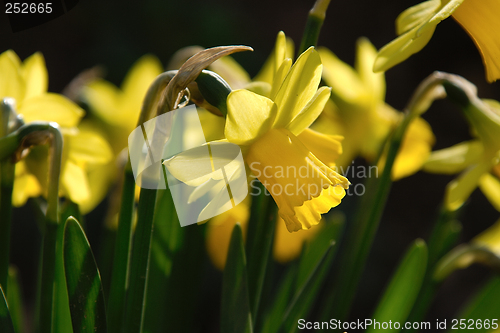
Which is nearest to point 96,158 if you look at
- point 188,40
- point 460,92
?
point 460,92

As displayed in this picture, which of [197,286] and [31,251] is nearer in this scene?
[197,286]

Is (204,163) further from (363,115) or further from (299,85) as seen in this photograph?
(363,115)

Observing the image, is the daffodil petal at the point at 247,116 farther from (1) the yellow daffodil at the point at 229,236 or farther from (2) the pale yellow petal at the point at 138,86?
(2) the pale yellow petal at the point at 138,86

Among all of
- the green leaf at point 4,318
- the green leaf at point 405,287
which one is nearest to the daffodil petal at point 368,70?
the green leaf at point 405,287

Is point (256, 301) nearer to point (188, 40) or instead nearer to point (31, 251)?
point (31, 251)

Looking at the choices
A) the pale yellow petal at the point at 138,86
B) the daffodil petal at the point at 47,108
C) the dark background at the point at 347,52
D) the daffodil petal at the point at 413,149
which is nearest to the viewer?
the daffodil petal at the point at 47,108

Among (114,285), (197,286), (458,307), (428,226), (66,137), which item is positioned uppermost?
(66,137)

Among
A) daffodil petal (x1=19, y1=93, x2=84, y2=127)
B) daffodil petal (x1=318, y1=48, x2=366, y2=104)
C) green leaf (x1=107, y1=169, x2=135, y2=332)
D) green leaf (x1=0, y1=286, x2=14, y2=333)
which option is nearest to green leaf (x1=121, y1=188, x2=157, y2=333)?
green leaf (x1=107, y1=169, x2=135, y2=332)
